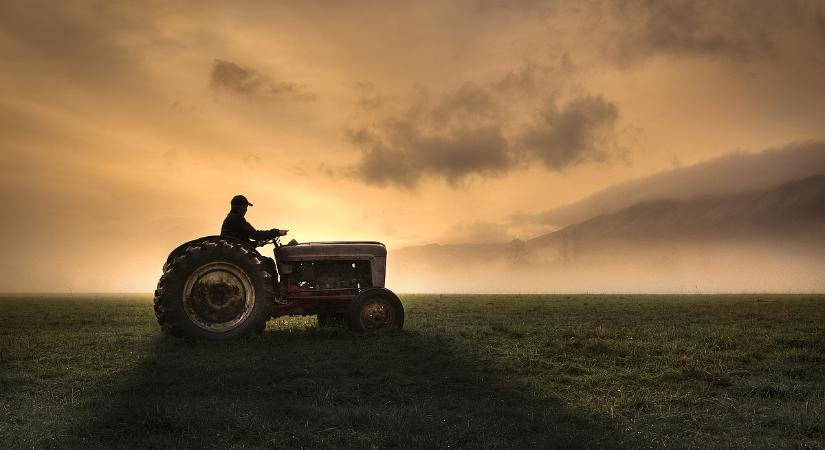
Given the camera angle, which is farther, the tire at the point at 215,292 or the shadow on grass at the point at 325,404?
the tire at the point at 215,292

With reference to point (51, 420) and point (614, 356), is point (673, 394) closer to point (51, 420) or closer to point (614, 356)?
point (614, 356)

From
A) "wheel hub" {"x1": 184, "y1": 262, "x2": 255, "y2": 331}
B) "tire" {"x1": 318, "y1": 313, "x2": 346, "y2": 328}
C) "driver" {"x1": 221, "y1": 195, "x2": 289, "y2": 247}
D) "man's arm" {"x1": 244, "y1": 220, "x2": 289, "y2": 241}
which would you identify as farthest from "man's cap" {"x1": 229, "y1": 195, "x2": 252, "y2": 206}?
"tire" {"x1": 318, "y1": 313, "x2": 346, "y2": 328}

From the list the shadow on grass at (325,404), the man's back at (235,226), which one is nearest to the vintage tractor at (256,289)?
the man's back at (235,226)

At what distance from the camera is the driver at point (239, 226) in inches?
567

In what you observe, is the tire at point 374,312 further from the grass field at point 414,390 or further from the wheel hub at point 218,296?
the wheel hub at point 218,296

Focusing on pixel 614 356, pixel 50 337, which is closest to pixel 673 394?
pixel 614 356

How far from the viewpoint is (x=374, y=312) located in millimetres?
14320

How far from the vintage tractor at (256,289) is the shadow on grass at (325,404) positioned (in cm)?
97

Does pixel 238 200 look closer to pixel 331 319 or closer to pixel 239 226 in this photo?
pixel 239 226

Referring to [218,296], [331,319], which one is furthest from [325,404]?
[331,319]

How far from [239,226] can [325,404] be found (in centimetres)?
705

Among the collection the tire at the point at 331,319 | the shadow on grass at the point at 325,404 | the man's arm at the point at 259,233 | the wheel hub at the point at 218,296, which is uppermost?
the man's arm at the point at 259,233

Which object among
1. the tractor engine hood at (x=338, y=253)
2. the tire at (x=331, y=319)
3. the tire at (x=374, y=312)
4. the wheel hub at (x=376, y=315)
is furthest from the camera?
the tire at (x=331, y=319)

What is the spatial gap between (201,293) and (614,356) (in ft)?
28.9
